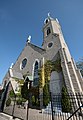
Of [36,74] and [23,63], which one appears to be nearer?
[36,74]

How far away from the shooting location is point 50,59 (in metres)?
21.2

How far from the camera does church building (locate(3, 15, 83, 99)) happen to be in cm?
1748

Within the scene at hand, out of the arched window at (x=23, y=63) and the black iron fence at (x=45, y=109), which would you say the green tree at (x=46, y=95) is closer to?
the black iron fence at (x=45, y=109)

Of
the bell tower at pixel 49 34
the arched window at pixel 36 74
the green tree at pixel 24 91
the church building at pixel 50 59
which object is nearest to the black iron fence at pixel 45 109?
the green tree at pixel 24 91

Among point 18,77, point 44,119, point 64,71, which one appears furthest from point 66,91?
point 18,77

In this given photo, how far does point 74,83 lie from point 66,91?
2.00m

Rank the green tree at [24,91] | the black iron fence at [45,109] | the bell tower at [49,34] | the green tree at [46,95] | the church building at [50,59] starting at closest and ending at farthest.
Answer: the black iron fence at [45,109] → the green tree at [46,95] → the church building at [50,59] → the green tree at [24,91] → the bell tower at [49,34]

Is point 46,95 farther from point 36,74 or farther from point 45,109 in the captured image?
point 36,74

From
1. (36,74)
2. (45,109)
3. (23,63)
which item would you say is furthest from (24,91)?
(23,63)

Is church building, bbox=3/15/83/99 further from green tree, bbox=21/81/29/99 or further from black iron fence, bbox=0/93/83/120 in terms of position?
black iron fence, bbox=0/93/83/120

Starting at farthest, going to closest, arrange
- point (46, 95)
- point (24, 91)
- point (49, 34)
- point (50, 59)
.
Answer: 1. point (49, 34)
2. point (50, 59)
3. point (24, 91)
4. point (46, 95)

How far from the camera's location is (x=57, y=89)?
18.4 m

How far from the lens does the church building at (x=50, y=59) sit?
688 inches

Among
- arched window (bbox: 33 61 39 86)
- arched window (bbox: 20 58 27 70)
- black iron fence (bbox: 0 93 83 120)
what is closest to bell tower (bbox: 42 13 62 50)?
arched window (bbox: 33 61 39 86)
